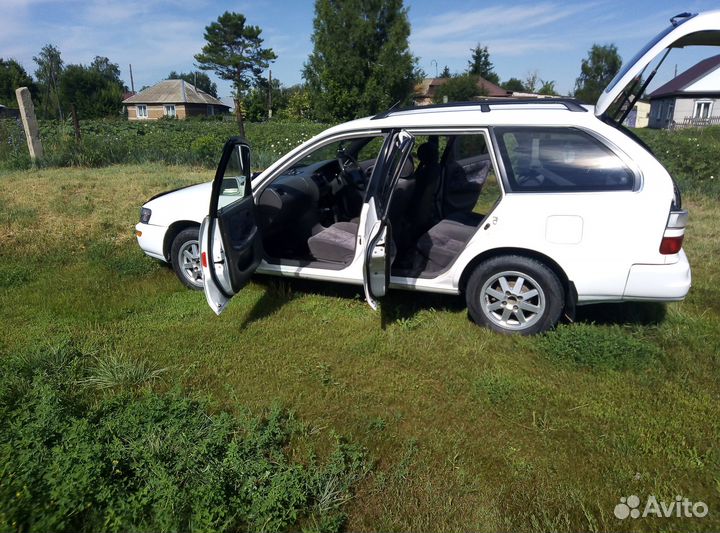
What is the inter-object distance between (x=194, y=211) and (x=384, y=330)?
211 cm

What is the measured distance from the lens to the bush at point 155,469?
2189 millimetres

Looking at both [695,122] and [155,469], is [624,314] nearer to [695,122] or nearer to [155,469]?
[155,469]

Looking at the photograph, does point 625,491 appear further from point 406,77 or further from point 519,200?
point 406,77

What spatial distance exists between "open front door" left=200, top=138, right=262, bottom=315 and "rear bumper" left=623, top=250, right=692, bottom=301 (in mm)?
2923

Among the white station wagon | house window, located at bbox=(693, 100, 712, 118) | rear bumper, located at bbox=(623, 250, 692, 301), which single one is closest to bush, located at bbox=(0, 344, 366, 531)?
the white station wagon

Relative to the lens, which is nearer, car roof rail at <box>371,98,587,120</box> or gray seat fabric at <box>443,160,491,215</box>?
car roof rail at <box>371,98,587,120</box>

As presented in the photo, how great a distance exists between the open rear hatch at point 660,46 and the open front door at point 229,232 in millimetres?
2822

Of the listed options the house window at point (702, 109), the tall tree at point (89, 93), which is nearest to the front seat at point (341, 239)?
the house window at point (702, 109)

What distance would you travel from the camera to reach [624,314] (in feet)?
14.3

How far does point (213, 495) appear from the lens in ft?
7.54

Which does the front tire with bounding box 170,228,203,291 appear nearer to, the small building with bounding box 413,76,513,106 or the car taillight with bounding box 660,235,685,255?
the car taillight with bounding box 660,235,685,255

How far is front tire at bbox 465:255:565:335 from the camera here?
376 centimetres

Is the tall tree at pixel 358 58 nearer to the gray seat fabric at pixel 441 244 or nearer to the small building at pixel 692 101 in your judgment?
the small building at pixel 692 101
